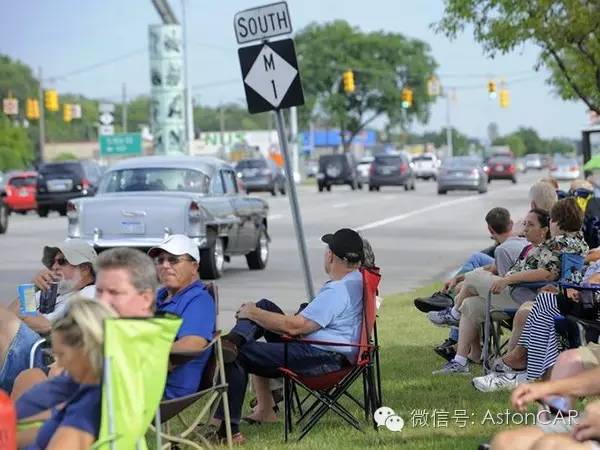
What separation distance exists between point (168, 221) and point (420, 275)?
3.91 meters

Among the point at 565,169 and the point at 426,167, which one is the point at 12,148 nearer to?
the point at 426,167

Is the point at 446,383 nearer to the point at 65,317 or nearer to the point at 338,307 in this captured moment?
the point at 338,307

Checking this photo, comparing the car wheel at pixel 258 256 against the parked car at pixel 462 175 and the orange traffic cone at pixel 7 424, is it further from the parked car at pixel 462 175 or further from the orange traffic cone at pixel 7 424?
the parked car at pixel 462 175

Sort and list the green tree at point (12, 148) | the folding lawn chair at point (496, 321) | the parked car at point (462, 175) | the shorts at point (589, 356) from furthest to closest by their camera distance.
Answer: the green tree at point (12, 148)
the parked car at point (462, 175)
the folding lawn chair at point (496, 321)
the shorts at point (589, 356)

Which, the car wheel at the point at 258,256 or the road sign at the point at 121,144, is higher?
the road sign at the point at 121,144

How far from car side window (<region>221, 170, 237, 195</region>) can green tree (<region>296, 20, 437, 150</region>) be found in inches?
3754

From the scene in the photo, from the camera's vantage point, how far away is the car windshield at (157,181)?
21.1 metres

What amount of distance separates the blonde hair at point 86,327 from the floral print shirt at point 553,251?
506 centimetres

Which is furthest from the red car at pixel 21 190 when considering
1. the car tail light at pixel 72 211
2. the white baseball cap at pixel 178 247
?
the white baseball cap at pixel 178 247

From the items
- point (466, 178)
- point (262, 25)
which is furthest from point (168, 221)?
point (466, 178)

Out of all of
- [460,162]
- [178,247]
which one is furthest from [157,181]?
[460,162]

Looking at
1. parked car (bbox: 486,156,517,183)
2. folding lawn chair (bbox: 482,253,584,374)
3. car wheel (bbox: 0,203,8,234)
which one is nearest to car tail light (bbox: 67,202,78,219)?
folding lawn chair (bbox: 482,253,584,374)

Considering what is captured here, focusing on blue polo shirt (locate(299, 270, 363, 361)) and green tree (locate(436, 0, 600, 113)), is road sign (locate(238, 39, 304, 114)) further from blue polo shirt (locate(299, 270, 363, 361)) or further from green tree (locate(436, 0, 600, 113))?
green tree (locate(436, 0, 600, 113))

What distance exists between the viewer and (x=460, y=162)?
58.7 m
